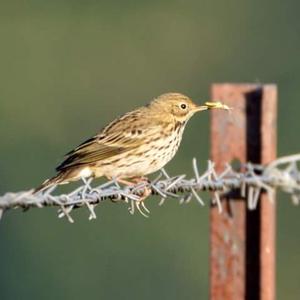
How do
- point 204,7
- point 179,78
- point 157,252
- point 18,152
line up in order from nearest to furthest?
point 157,252 < point 18,152 < point 179,78 < point 204,7

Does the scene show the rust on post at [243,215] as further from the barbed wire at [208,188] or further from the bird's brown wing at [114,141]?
the bird's brown wing at [114,141]

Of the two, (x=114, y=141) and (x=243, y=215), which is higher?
(x=114, y=141)

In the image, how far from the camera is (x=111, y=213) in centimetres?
1650

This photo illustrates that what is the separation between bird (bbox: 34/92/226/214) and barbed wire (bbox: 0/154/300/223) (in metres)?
1.97

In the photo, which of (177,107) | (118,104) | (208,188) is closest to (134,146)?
(177,107)

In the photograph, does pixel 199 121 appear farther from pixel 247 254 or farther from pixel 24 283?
pixel 247 254

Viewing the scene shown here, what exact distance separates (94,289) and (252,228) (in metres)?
6.33

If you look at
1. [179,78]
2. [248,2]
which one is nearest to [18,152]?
[179,78]

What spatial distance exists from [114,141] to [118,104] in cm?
917

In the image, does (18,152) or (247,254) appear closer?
(247,254)

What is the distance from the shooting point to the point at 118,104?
1980 centimetres

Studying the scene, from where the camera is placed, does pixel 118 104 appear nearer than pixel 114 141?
No

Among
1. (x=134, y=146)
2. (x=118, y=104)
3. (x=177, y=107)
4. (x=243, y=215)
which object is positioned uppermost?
(x=118, y=104)

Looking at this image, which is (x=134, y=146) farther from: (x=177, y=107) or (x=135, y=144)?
(x=177, y=107)
